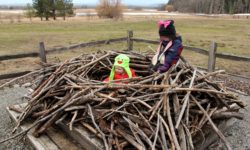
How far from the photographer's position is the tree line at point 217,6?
68356 mm

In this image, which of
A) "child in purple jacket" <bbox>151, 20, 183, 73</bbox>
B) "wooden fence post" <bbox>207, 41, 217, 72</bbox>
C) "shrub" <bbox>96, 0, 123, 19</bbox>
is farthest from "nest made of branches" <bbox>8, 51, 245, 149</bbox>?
"shrub" <bbox>96, 0, 123, 19</bbox>

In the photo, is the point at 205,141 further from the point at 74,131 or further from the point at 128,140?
the point at 74,131

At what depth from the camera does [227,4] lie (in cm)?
7250

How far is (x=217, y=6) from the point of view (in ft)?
244

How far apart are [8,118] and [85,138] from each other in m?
2.34

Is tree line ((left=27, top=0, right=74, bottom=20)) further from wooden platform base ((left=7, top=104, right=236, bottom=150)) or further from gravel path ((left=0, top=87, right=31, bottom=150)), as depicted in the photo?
wooden platform base ((left=7, top=104, right=236, bottom=150))

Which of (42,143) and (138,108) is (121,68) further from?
(42,143)

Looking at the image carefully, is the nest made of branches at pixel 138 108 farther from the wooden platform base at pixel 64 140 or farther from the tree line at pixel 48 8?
the tree line at pixel 48 8

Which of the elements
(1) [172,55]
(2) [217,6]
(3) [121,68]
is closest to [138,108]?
(3) [121,68]

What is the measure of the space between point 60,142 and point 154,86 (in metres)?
1.38

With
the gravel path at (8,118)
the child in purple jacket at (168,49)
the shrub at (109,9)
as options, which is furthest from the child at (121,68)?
the shrub at (109,9)

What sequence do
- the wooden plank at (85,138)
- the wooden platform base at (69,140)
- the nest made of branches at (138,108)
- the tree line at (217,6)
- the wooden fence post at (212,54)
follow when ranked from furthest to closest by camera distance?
the tree line at (217,6), the wooden fence post at (212,54), the wooden platform base at (69,140), the wooden plank at (85,138), the nest made of branches at (138,108)

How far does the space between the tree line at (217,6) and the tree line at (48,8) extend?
43997 mm

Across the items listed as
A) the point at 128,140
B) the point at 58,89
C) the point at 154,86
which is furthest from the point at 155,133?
the point at 58,89
